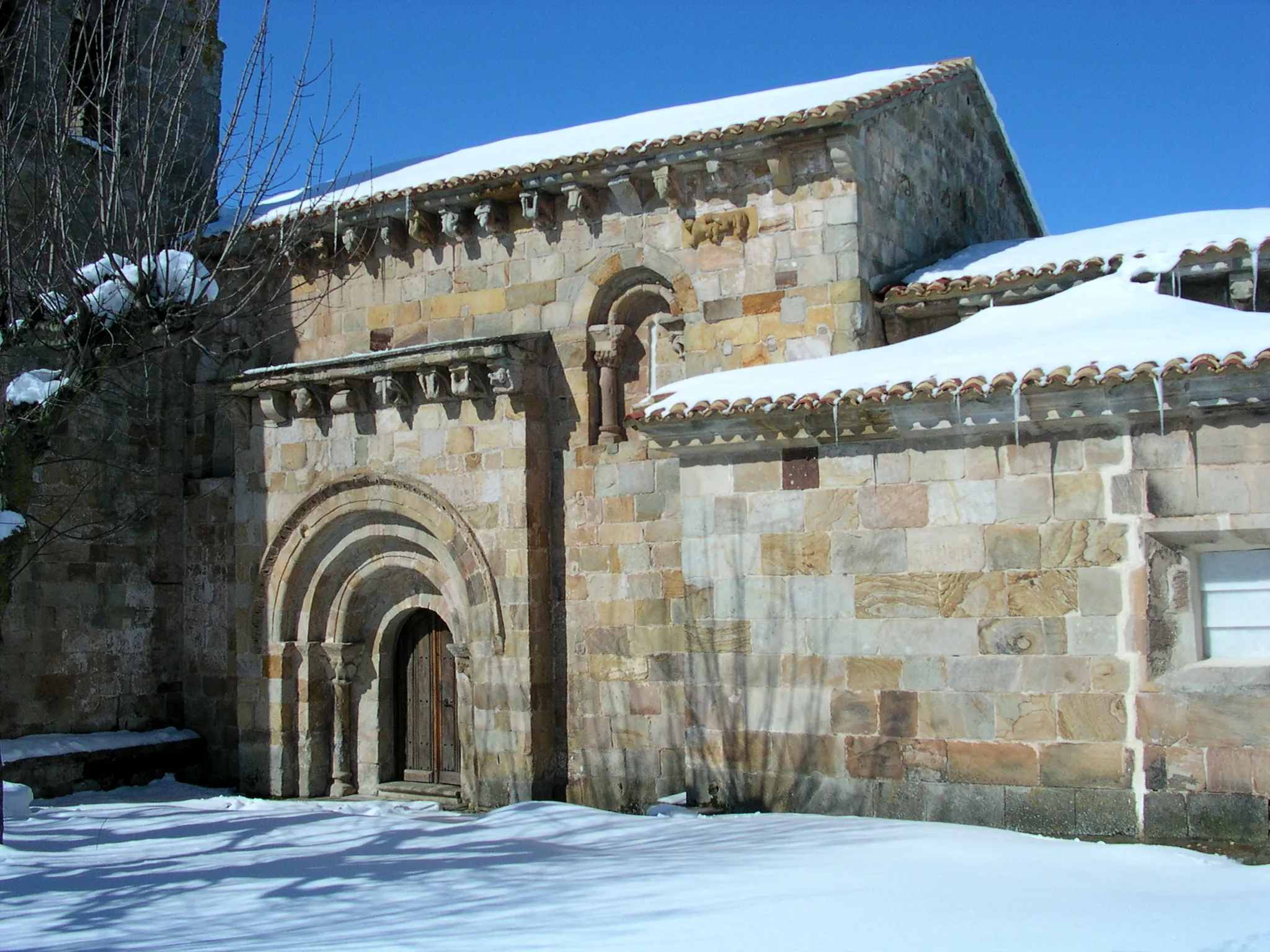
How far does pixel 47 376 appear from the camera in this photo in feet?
26.0

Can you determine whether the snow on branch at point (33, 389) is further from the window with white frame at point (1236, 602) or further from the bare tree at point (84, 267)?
the window with white frame at point (1236, 602)

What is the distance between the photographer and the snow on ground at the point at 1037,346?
6.72 meters

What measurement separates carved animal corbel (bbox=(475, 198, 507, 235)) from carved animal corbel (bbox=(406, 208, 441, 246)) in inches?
16.4

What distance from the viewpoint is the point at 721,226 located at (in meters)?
9.71

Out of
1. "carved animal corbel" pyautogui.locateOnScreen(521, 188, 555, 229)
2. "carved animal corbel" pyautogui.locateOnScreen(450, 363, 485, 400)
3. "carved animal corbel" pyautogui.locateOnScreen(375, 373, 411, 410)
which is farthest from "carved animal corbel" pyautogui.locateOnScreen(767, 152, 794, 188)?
"carved animal corbel" pyautogui.locateOnScreen(375, 373, 411, 410)

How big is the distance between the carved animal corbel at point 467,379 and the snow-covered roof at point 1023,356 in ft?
7.14

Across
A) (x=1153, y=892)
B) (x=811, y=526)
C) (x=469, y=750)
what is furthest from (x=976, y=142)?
A: (x=1153, y=892)

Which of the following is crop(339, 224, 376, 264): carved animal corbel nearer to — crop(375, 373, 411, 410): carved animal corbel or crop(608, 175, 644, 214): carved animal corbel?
crop(375, 373, 411, 410): carved animal corbel

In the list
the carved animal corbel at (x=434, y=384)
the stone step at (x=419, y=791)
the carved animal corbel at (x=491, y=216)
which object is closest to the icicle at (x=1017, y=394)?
the carved animal corbel at (x=434, y=384)

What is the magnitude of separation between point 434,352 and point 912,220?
13.6ft

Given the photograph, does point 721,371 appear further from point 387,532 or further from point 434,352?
point 387,532

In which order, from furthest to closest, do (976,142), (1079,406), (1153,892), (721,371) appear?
(976,142) < (721,371) < (1079,406) < (1153,892)

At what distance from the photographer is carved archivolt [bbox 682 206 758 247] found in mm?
9609

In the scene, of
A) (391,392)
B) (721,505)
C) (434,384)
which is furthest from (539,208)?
(721,505)
